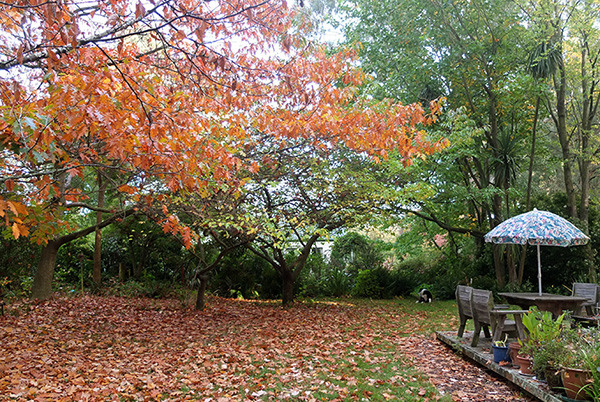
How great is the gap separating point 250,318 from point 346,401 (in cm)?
506

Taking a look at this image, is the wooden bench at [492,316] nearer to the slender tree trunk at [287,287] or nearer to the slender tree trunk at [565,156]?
the slender tree trunk at [287,287]

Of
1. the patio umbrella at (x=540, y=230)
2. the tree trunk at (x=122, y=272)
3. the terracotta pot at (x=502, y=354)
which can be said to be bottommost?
the terracotta pot at (x=502, y=354)

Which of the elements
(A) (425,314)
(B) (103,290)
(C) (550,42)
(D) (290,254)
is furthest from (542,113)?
(B) (103,290)

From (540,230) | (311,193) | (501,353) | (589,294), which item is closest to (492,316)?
(501,353)

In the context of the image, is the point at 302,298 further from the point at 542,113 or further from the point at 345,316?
the point at 542,113

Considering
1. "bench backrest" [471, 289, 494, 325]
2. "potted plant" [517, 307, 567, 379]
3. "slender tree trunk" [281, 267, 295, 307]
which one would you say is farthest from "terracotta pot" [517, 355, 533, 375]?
"slender tree trunk" [281, 267, 295, 307]

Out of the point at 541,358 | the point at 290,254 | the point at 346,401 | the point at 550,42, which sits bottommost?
the point at 346,401

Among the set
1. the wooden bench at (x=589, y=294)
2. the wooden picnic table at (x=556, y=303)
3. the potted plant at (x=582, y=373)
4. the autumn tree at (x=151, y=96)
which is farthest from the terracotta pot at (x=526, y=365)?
the wooden bench at (x=589, y=294)

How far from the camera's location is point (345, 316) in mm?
9406

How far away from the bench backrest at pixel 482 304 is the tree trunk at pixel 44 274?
7850 millimetres

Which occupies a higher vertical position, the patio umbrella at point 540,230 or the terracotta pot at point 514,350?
the patio umbrella at point 540,230

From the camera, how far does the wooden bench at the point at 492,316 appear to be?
16.8ft

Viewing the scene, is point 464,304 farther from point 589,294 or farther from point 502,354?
point 589,294

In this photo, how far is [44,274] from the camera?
8836 mm
